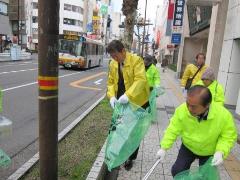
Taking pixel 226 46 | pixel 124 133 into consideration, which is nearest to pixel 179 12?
pixel 226 46

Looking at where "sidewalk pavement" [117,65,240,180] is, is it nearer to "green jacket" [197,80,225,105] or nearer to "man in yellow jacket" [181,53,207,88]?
"green jacket" [197,80,225,105]

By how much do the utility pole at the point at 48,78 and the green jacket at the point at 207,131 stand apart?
47.2 inches

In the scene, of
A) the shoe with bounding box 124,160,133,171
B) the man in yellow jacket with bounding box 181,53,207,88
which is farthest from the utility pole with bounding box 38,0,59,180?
the man in yellow jacket with bounding box 181,53,207,88

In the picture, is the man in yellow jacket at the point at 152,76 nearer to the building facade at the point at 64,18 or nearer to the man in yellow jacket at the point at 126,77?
the man in yellow jacket at the point at 126,77

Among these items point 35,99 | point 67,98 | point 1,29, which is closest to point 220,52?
point 67,98

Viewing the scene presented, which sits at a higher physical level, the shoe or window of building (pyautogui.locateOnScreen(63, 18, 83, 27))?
window of building (pyautogui.locateOnScreen(63, 18, 83, 27))

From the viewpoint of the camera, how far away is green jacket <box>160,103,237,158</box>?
2.93 metres

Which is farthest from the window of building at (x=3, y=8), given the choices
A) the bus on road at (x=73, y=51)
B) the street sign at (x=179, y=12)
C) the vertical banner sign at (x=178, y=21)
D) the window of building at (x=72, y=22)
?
the window of building at (x=72, y=22)

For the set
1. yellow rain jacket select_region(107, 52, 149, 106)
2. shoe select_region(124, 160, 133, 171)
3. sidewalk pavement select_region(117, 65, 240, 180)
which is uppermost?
yellow rain jacket select_region(107, 52, 149, 106)

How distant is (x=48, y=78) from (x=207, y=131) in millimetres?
1617

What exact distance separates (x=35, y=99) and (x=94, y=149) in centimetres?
594

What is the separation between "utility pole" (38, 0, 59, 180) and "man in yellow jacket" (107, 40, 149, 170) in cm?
95

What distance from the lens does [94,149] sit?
552 centimetres

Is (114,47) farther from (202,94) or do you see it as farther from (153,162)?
(153,162)
